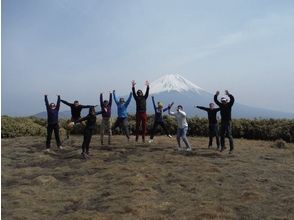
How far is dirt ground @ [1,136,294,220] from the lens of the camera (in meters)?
12.2

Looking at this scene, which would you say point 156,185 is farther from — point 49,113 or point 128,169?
point 49,113

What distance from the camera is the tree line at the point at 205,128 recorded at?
91.2ft

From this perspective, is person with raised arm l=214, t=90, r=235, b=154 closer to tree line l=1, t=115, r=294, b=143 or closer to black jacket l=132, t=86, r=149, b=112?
black jacket l=132, t=86, r=149, b=112

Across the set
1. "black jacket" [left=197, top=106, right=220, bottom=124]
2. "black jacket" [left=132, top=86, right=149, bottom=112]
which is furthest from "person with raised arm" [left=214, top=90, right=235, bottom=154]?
"black jacket" [left=132, top=86, right=149, bottom=112]

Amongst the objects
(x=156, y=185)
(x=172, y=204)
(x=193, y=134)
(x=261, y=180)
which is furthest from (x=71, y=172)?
(x=193, y=134)

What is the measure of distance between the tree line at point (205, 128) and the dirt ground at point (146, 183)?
5677mm

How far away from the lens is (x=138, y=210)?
12156 mm

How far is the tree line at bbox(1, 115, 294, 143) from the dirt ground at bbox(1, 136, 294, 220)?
18.6ft

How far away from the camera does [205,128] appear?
97.1 feet

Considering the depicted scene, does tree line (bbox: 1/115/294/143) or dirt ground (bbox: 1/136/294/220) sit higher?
tree line (bbox: 1/115/294/143)

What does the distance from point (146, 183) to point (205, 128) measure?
15.1 metres

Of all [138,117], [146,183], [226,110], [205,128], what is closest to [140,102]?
[138,117]

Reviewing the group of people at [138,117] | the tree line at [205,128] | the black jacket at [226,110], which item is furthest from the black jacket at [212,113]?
the tree line at [205,128]

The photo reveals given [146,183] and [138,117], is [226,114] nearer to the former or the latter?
[138,117]
